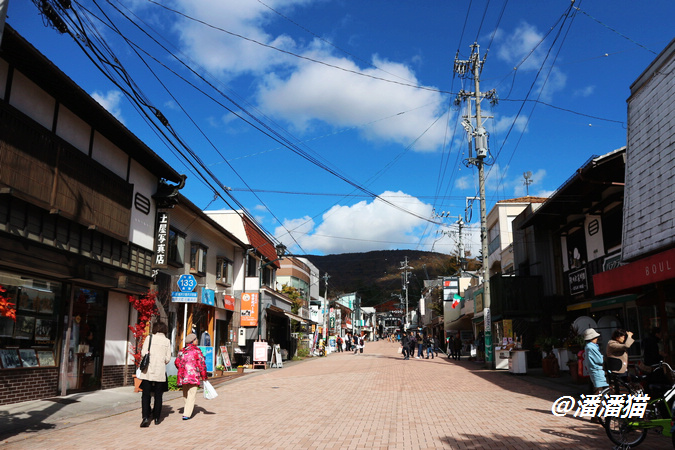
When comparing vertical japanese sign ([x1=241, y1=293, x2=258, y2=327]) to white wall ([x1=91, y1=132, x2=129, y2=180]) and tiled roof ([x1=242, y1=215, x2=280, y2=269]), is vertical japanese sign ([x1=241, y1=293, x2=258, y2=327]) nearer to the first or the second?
tiled roof ([x1=242, y1=215, x2=280, y2=269])

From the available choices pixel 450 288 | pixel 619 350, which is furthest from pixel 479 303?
pixel 619 350

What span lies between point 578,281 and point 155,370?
56.1ft

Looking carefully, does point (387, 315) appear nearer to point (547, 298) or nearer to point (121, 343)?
point (547, 298)

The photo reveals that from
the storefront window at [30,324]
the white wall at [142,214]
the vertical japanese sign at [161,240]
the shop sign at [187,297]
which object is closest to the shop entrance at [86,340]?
the storefront window at [30,324]

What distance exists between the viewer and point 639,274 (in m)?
10.7

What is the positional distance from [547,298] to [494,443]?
18573 mm

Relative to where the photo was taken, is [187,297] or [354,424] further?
[187,297]

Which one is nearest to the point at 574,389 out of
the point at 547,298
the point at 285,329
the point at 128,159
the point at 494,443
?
the point at 494,443

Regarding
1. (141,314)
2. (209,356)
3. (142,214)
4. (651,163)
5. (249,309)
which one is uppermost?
(651,163)

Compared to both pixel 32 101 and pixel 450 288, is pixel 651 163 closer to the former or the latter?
pixel 32 101

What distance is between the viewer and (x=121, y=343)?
601 inches

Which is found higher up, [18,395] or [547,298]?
[547,298]

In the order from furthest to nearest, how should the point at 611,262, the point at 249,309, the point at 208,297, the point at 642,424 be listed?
the point at 249,309 < the point at 208,297 < the point at 611,262 < the point at 642,424

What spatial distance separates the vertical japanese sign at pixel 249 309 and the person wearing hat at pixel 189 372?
16.1m
